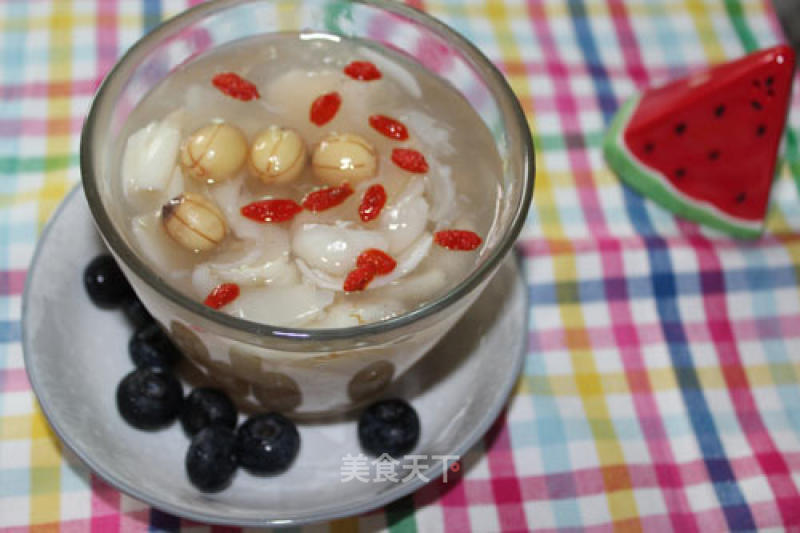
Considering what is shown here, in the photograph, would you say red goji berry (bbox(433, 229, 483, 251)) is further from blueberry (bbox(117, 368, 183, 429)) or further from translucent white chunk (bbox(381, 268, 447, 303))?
blueberry (bbox(117, 368, 183, 429))

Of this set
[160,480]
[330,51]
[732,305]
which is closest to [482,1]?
[330,51]

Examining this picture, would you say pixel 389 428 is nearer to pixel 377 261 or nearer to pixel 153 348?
pixel 377 261

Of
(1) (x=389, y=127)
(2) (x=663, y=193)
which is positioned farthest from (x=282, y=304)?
(2) (x=663, y=193)

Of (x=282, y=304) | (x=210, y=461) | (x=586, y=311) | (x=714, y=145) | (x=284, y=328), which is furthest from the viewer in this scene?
(x=714, y=145)

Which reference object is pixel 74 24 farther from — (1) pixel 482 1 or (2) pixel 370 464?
(2) pixel 370 464

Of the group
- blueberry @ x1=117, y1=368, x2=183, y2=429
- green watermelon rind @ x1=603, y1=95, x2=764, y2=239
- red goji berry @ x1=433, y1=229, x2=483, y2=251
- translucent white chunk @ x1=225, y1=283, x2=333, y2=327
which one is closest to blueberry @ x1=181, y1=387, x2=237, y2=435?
blueberry @ x1=117, y1=368, x2=183, y2=429

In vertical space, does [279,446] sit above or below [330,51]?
below
